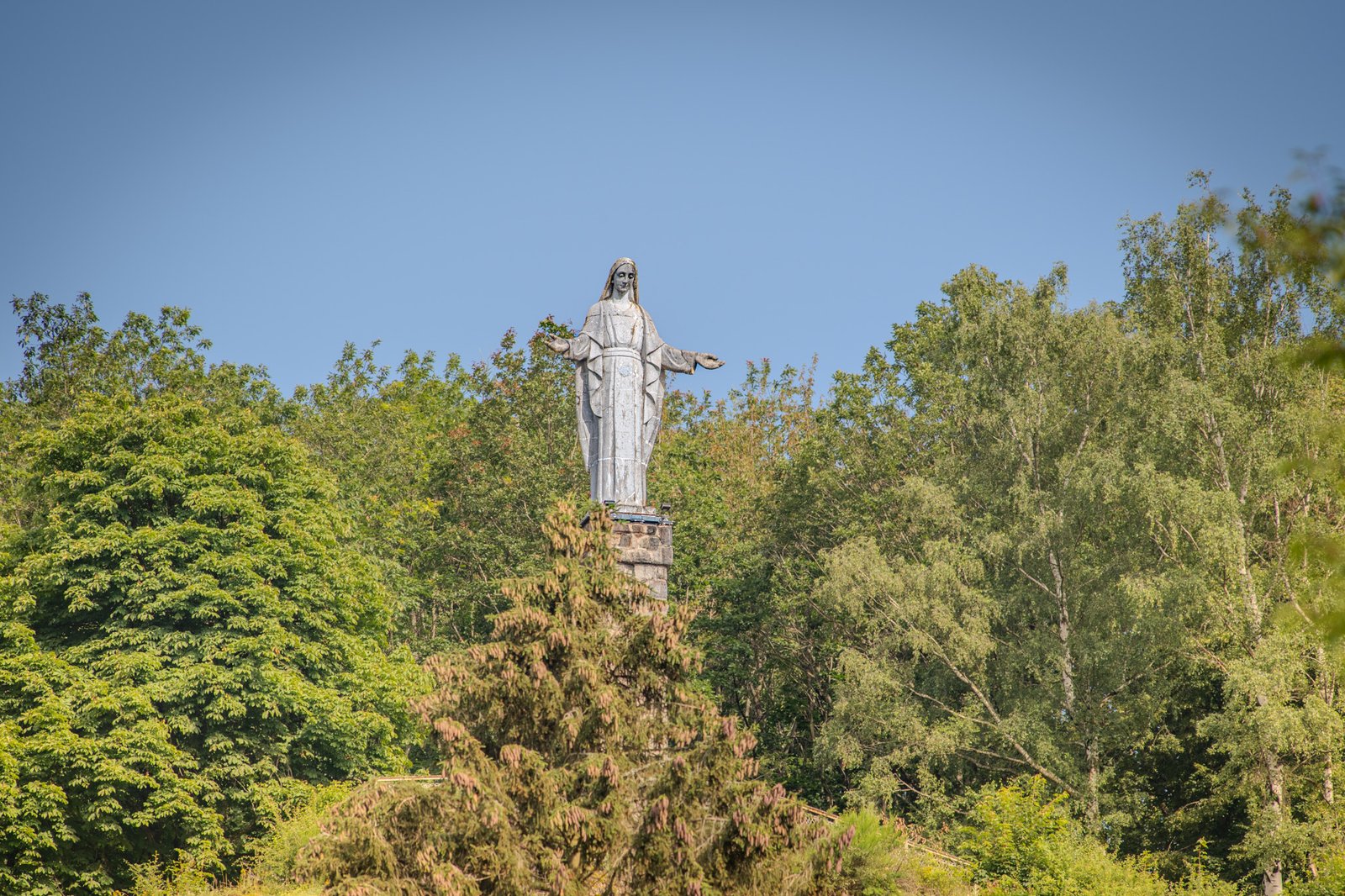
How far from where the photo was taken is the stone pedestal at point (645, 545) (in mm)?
15398

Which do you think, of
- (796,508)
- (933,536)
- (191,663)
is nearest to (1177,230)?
(933,536)

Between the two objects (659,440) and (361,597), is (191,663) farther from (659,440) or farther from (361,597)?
(659,440)

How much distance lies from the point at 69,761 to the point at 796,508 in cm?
1515

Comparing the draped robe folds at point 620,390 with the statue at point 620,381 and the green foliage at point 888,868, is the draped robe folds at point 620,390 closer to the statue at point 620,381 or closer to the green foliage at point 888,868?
the statue at point 620,381

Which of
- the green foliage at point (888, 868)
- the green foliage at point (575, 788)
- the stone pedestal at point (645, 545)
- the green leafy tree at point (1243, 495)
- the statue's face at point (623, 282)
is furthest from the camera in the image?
the green leafy tree at point (1243, 495)

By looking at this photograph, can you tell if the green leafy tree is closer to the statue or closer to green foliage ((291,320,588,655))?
the statue

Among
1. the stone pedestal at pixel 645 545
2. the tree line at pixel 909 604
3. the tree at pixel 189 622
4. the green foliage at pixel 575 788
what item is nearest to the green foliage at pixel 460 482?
the tree line at pixel 909 604

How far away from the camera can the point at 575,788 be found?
11094mm

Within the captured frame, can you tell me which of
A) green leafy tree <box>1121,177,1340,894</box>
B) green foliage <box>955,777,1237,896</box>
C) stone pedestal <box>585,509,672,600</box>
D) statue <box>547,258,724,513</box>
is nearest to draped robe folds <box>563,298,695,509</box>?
statue <box>547,258,724,513</box>

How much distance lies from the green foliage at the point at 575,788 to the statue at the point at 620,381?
13.5 feet

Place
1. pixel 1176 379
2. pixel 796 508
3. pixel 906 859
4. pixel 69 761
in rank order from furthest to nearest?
pixel 796 508 → pixel 1176 379 → pixel 69 761 → pixel 906 859

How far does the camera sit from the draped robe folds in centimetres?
1634

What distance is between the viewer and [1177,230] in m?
25.7

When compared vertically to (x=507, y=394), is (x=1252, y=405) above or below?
below
